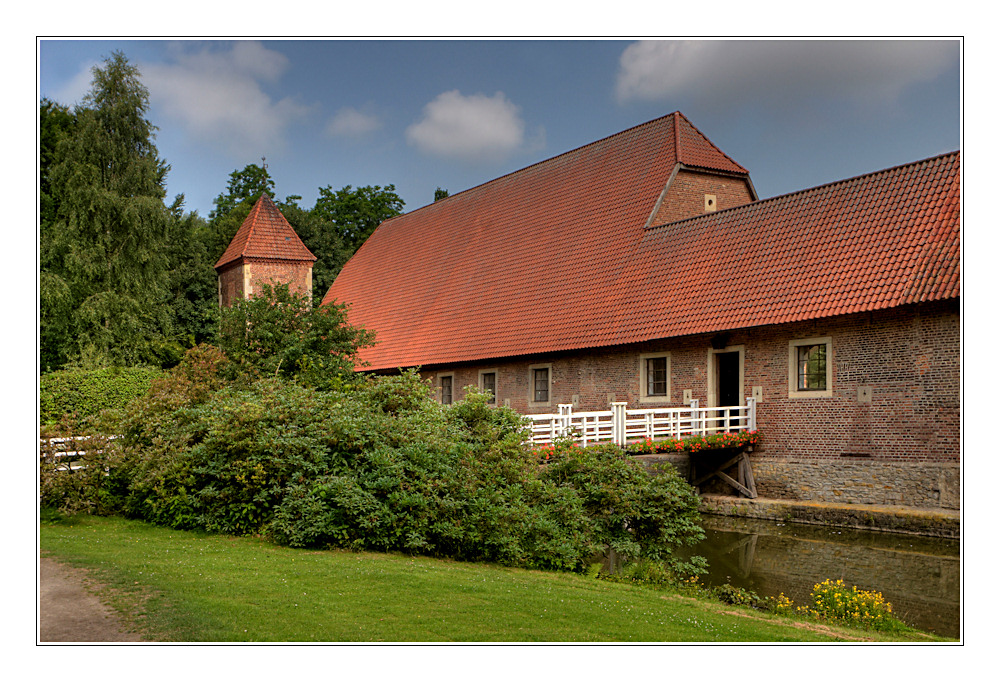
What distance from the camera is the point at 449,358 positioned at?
2666 cm

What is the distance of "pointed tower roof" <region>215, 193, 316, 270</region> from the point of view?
1348 inches

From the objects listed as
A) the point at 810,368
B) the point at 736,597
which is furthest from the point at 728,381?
the point at 736,597

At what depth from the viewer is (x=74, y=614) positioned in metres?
7.38

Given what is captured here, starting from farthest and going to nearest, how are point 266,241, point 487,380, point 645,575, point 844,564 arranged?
point 266,241, point 487,380, point 844,564, point 645,575

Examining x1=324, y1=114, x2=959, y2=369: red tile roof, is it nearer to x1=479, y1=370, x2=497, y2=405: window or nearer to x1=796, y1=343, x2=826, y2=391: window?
x1=479, y1=370, x2=497, y2=405: window

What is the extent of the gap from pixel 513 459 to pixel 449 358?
13.9 meters

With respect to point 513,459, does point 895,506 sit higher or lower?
lower

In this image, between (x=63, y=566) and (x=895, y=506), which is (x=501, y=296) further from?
(x=63, y=566)

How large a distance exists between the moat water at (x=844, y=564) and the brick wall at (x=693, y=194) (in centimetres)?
1079

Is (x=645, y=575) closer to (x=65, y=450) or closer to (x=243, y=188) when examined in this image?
(x=65, y=450)

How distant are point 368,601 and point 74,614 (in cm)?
250

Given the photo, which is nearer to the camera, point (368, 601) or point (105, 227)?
point (368, 601)

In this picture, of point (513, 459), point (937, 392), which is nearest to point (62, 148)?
point (513, 459)
